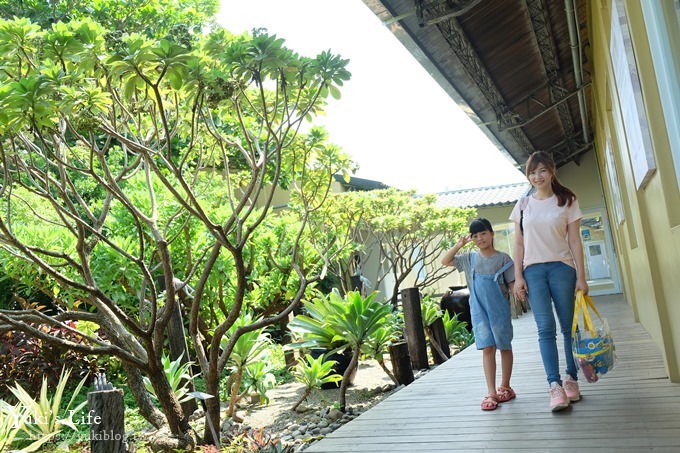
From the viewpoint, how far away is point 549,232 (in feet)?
11.3

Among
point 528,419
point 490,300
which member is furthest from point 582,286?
point 528,419

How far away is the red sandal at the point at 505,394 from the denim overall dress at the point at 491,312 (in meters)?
0.35

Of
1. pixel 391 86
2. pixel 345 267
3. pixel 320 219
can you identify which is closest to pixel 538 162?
pixel 320 219

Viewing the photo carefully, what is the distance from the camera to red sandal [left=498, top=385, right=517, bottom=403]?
12.8ft

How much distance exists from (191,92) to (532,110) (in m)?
8.43

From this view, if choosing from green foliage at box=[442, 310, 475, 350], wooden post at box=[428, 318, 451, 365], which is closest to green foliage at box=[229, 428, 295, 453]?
wooden post at box=[428, 318, 451, 365]

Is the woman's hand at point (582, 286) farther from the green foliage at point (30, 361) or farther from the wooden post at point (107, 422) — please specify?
the green foliage at point (30, 361)

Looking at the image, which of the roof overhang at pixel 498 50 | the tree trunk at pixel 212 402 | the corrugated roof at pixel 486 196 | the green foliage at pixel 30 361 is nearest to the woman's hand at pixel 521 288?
the tree trunk at pixel 212 402

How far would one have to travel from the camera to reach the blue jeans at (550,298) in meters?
3.43

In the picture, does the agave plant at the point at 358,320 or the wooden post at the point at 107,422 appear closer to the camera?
the wooden post at the point at 107,422

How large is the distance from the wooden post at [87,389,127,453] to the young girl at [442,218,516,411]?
207 centimetres

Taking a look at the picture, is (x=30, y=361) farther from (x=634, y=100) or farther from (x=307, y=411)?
(x=634, y=100)

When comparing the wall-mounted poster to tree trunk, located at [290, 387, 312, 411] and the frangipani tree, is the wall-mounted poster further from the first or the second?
tree trunk, located at [290, 387, 312, 411]

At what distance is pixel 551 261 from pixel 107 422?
2.41m
